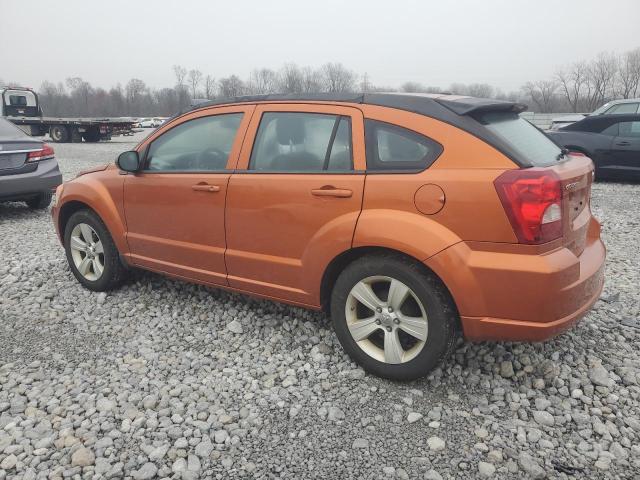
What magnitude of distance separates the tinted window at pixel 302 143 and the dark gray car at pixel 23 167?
559cm

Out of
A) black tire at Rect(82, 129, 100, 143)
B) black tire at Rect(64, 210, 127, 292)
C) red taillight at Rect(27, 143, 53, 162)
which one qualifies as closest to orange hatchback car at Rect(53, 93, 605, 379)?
black tire at Rect(64, 210, 127, 292)

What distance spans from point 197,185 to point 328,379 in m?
1.61

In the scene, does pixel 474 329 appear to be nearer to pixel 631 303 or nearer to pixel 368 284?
pixel 368 284

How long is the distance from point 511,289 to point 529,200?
1.46 feet

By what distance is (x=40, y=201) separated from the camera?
8289 millimetres

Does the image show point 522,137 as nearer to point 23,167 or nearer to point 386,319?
point 386,319

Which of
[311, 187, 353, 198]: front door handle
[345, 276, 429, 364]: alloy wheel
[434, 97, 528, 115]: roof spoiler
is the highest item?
[434, 97, 528, 115]: roof spoiler

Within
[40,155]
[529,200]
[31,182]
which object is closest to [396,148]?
[529,200]

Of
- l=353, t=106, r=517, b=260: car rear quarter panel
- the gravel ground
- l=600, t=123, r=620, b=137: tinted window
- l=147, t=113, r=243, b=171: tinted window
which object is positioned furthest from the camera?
l=600, t=123, r=620, b=137: tinted window

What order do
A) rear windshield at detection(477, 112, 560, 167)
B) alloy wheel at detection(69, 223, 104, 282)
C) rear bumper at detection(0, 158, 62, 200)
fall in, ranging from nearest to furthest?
rear windshield at detection(477, 112, 560, 167)
alloy wheel at detection(69, 223, 104, 282)
rear bumper at detection(0, 158, 62, 200)

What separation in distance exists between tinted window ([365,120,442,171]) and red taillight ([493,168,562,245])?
16.1 inches

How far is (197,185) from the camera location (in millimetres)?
3527

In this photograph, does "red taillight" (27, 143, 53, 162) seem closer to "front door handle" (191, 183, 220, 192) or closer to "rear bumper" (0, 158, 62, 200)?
"rear bumper" (0, 158, 62, 200)

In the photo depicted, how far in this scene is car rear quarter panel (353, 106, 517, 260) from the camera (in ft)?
8.18
